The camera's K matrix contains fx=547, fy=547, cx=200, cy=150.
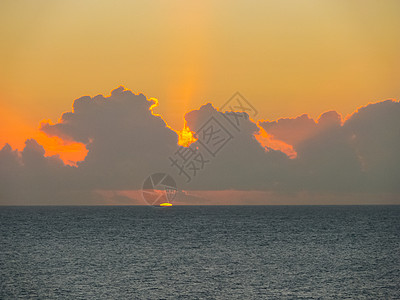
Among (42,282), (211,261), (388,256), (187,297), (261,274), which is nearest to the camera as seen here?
(187,297)

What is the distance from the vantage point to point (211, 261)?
2729 inches

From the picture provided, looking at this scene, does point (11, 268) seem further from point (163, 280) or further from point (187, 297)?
point (187, 297)

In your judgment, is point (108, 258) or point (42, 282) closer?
point (42, 282)

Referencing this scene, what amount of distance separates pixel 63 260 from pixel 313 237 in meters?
56.3

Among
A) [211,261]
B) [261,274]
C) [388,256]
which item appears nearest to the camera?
[261,274]

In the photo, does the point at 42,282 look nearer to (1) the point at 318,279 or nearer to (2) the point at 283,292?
(2) the point at 283,292

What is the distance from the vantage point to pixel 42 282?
5306 cm

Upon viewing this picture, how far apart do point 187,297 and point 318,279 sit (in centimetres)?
1654

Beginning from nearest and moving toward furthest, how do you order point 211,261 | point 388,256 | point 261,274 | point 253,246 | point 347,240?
point 261,274 → point 211,261 → point 388,256 → point 253,246 → point 347,240

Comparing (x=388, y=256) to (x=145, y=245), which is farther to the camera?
(x=145, y=245)

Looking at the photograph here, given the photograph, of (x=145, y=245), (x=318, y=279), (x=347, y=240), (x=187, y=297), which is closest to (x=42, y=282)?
(x=187, y=297)

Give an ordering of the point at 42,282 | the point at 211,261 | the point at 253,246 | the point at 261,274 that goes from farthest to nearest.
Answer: the point at 253,246 < the point at 211,261 < the point at 261,274 < the point at 42,282

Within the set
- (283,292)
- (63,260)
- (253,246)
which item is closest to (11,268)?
(63,260)

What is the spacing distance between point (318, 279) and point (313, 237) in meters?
54.7
